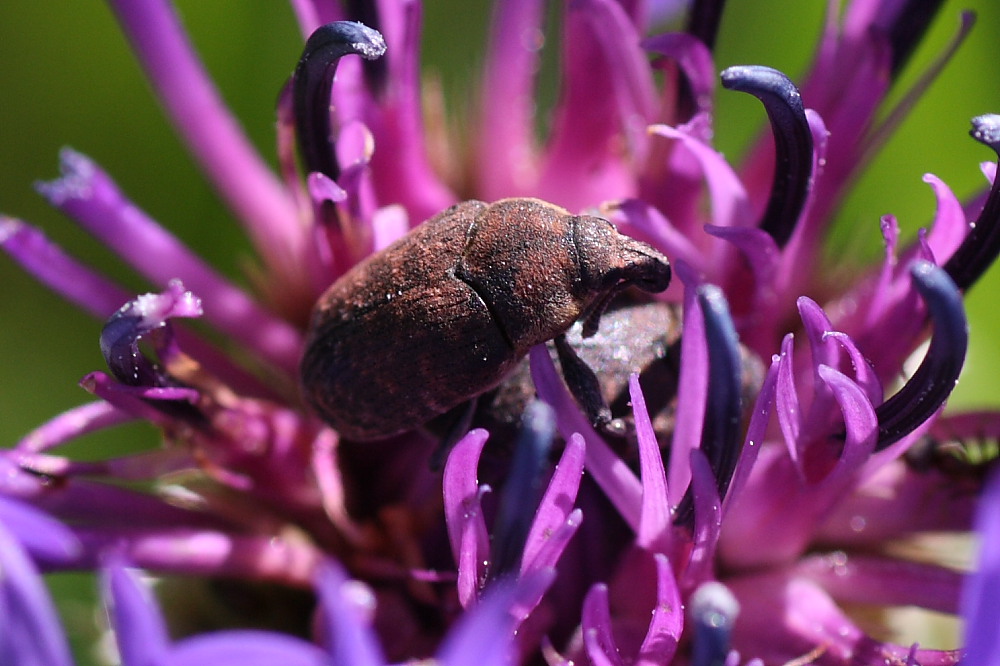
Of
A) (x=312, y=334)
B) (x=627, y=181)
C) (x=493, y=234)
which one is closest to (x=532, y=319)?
(x=493, y=234)

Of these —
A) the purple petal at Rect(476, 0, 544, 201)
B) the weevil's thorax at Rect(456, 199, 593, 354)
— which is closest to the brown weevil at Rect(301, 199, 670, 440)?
the weevil's thorax at Rect(456, 199, 593, 354)

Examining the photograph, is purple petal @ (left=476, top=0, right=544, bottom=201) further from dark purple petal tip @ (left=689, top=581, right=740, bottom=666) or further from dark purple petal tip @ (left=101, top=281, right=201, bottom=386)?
dark purple petal tip @ (left=689, top=581, right=740, bottom=666)

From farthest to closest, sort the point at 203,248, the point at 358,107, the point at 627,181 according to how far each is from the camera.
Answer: the point at 203,248 < the point at 627,181 < the point at 358,107

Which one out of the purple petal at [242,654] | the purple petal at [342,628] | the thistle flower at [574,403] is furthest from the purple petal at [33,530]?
the purple petal at [342,628]

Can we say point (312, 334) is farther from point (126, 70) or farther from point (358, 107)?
point (126, 70)

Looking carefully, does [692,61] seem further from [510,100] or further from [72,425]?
[72,425]

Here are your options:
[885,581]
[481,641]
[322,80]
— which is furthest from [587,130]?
[481,641]

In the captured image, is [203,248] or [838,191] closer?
[838,191]
